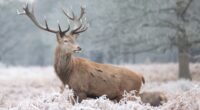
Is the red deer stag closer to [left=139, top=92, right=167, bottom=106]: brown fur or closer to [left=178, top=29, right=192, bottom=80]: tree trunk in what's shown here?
[left=139, top=92, right=167, bottom=106]: brown fur

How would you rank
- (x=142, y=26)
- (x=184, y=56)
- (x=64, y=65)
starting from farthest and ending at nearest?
1. (x=184, y=56)
2. (x=142, y=26)
3. (x=64, y=65)

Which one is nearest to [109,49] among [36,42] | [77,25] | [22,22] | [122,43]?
[122,43]

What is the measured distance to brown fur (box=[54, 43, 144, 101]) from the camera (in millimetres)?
8913

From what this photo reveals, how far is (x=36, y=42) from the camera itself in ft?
215

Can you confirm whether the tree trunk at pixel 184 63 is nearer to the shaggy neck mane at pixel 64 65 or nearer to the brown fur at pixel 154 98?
the brown fur at pixel 154 98

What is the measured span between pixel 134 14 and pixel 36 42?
45575 mm

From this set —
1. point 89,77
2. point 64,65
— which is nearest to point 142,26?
point 89,77

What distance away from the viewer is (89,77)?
357 inches

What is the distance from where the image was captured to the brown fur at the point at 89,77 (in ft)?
29.2

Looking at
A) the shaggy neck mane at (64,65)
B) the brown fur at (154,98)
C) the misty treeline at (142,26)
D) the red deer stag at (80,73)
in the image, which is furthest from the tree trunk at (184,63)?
the shaggy neck mane at (64,65)

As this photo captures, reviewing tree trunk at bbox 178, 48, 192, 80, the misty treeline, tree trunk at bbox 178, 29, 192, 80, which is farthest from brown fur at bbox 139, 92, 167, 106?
tree trunk at bbox 178, 48, 192, 80

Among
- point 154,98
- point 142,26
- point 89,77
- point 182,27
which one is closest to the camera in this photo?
point 89,77

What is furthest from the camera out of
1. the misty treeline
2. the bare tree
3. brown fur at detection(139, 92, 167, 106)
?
the misty treeline

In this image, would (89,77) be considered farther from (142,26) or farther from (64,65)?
(142,26)
